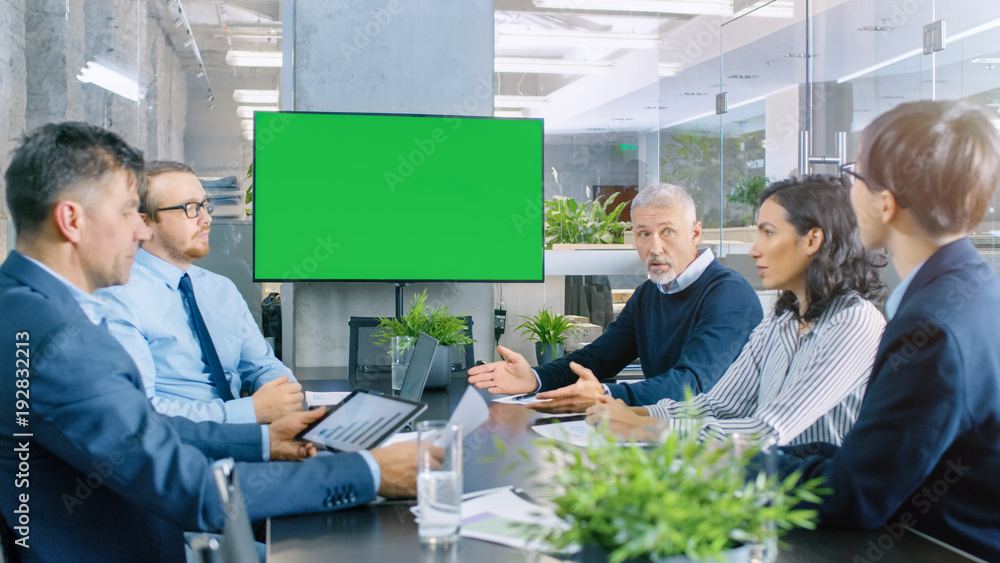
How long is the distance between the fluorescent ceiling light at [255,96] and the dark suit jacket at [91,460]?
264 centimetres

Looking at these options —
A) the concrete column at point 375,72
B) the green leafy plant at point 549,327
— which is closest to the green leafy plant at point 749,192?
the green leafy plant at point 549,327

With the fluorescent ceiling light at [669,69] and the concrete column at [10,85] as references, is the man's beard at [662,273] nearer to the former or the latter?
the concrete column at [10,85]

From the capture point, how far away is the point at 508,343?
4.07 m

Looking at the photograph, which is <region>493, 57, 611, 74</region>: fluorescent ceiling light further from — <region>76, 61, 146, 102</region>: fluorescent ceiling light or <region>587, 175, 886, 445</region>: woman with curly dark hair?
<region>587, 175, 886, 445</region>: woman with curly dark hair

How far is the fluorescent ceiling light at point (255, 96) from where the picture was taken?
3.80 meters

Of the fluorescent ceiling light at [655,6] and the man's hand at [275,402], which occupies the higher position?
the fluorescent ceiling light at [655,6]

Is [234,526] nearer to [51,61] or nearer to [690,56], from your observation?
[51,61]

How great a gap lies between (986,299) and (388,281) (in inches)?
87.3

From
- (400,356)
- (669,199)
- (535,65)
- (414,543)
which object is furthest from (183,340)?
(535,65)

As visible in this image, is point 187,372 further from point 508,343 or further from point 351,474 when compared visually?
point 508,343

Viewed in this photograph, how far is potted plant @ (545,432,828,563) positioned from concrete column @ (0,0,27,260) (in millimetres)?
3261

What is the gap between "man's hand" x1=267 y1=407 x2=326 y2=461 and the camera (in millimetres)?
1553

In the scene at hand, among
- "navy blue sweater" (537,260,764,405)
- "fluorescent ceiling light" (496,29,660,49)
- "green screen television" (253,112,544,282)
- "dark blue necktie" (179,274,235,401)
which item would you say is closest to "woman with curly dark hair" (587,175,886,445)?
"navy blue sweater" (537,260,764,405)

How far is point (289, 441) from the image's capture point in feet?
5.14
